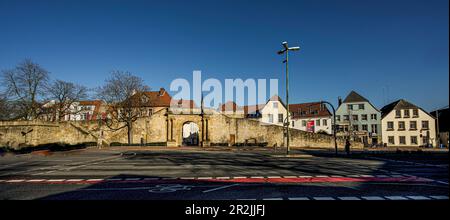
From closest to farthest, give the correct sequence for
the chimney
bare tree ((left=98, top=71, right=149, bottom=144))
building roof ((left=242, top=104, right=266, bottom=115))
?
bare tree ((left=98, top=71, right=149, bottom=144)) < the chimney < building roof ((left=242, top=104, right=266, bottom=115))

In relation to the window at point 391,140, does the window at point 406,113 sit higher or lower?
higher

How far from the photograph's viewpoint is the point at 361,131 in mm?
55594

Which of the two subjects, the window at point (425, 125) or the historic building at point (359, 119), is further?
the historic building at point (359, 119)

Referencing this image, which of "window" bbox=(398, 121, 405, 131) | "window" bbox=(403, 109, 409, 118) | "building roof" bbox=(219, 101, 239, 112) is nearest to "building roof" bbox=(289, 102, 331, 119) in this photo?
"window" bbox=(398, 121, 405, 131)

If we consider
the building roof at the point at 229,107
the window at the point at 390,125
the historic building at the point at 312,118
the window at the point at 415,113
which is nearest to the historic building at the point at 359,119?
the window at the point at 390,125

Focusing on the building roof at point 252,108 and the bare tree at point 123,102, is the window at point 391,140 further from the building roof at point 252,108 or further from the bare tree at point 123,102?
the bare tree at point 123,102

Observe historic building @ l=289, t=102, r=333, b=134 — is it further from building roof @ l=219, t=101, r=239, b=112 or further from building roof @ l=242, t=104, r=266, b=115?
building roof @ l=219, t=101, r=239, b=112

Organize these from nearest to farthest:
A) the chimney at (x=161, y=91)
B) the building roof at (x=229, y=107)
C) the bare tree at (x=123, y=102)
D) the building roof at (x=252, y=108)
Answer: the bare tree at (x=123, y=102)
the chimney at (x=161, y=91)
the building roof at (x=252, y=108)
the building roof at (x=229, y=107)

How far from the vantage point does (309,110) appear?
63.0 metres

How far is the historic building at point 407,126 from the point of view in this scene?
51697mm

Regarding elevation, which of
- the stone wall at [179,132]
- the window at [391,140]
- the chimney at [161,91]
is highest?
the chimney at [161,91]

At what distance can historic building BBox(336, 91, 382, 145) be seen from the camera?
55041 millimetres
